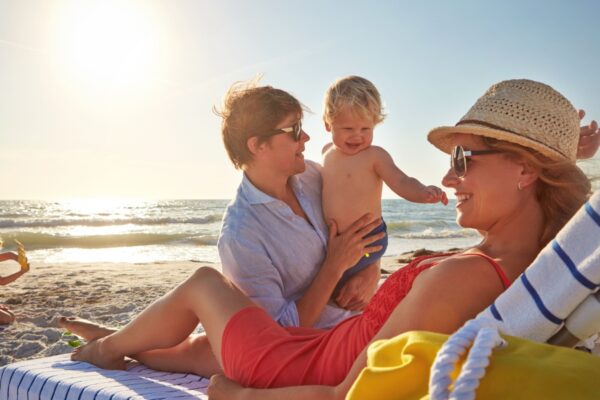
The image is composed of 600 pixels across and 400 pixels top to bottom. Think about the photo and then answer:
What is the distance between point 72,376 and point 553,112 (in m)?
2.52

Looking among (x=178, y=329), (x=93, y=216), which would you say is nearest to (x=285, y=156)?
(x=178, y=329)

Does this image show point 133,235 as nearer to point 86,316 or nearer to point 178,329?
point 86,316

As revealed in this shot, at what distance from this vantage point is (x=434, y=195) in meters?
3.94

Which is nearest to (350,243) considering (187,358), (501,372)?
(187,358)

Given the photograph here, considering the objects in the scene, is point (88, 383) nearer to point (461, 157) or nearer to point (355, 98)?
point (461, 157)

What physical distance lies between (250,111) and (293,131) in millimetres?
294

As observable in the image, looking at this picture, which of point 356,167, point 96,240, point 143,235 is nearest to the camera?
point 356,167

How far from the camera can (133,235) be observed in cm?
2200

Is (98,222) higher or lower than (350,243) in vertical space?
lower

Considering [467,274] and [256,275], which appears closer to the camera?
[467,274]

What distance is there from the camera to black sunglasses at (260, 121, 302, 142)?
387cm

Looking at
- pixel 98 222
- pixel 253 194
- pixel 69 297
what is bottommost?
pixel 69 297

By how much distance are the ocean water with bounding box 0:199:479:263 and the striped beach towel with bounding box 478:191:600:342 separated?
14.3 metres

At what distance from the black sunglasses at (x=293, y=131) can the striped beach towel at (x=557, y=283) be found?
7.75 feet
